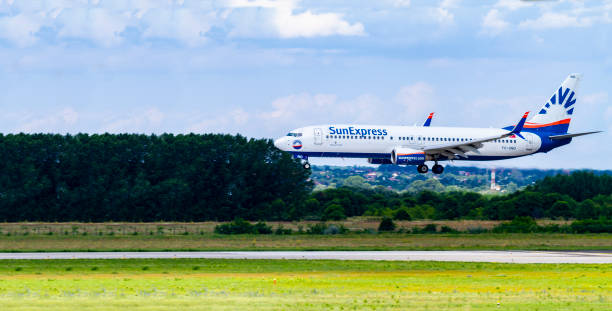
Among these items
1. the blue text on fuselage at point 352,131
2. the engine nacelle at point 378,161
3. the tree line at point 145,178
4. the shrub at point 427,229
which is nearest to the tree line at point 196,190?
the tree line at point 145,178

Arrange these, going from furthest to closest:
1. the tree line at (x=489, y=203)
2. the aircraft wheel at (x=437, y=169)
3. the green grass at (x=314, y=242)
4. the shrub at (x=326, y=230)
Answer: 1. the tree line at (x=489, y=203)
2. the shrub at (x=326, y=230)
3. the aircraft wheel at (x=437, y=169)
4. the green grass at (x=314, y=242)

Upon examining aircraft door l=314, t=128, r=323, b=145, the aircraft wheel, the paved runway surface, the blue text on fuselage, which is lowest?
→ the paved runway surface

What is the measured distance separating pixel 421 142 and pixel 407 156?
2.53 metres

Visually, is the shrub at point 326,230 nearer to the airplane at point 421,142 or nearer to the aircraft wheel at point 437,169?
the airplane at point 421,142

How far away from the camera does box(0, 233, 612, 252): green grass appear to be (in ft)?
204

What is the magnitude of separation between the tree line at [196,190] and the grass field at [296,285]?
4571 cm

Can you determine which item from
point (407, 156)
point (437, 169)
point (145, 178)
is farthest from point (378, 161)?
point (145, 178)

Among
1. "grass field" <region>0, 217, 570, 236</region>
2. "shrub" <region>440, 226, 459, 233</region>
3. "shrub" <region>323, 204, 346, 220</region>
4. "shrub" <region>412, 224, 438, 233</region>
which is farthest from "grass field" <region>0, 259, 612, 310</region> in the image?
"shrub" <region>323, 204, 346, 220</region>

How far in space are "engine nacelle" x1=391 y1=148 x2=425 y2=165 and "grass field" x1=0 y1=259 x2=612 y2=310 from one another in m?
22.9

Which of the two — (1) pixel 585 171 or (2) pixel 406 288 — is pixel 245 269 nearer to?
(2) pixel 406 288

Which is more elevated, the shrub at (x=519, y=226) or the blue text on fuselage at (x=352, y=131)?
the blue text on fuselage at (x=352, y=131)

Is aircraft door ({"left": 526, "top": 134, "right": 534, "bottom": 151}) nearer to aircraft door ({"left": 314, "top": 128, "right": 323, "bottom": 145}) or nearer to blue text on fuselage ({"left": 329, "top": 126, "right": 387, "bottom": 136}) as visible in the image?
blue text on fuselage ({"left": 329, "top": 126, "right": 387, "bottom": 136})

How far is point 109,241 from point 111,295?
112ft

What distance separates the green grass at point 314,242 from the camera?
2450 inches
